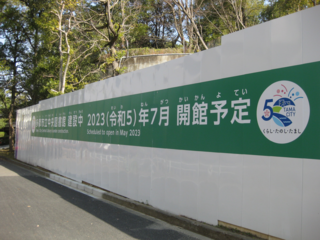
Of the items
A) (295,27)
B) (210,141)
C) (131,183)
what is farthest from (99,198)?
(295,27)

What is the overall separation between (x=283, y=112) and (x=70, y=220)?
4.63m

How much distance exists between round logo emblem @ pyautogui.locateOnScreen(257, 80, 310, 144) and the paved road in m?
2.23

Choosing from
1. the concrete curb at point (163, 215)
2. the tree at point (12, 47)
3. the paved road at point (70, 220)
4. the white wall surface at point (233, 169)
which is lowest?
the paved road at point (70, 220)

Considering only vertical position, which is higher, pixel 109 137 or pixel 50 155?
pixel 109 137

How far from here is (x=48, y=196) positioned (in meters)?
8.05

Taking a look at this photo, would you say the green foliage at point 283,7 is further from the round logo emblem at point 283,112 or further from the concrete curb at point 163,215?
the concrete curb at point 163,215

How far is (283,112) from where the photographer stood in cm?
393

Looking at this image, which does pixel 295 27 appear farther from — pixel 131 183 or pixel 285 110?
pixel 131 183

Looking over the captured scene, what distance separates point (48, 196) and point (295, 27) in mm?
7429

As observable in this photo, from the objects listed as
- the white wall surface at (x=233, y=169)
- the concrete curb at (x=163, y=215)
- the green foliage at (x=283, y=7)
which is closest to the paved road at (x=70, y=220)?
the concrete curb at (x=163, y=215)

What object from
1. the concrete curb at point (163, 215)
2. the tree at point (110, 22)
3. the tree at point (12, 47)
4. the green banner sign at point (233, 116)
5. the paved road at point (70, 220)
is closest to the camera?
the green banner sign at point (233, 116)

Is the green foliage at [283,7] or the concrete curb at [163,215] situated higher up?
the green foliage at [283,7]

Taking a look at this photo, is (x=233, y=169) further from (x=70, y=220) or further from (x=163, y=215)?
(x=70, y=220)

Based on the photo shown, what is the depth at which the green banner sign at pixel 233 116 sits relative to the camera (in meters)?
3.72
